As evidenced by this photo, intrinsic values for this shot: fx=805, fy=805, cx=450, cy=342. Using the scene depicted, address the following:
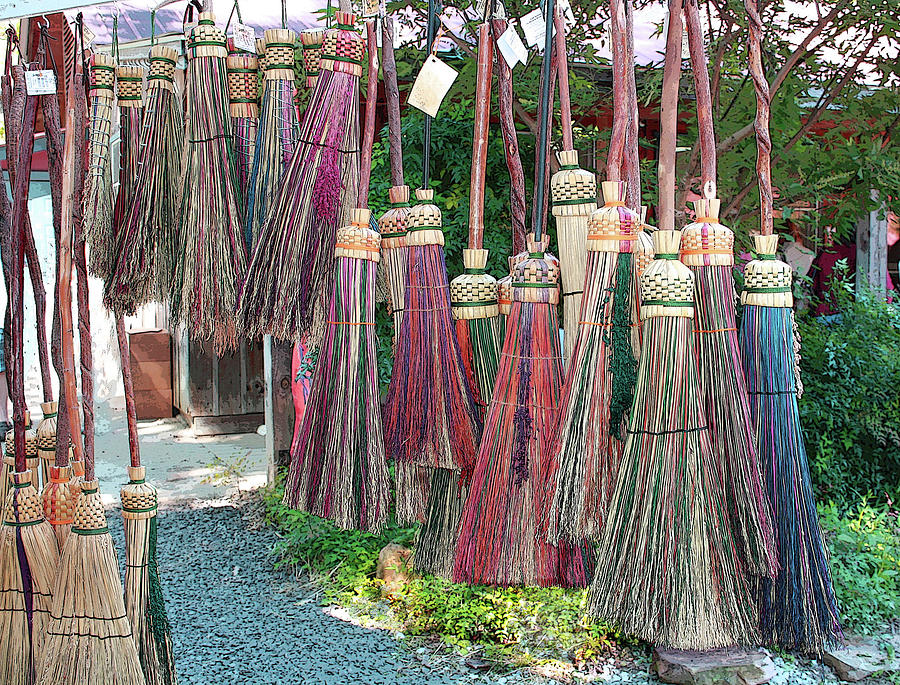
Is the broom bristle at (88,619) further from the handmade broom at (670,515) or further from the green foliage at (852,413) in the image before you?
the green foliage at (852,413)

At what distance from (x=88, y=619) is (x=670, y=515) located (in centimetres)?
104

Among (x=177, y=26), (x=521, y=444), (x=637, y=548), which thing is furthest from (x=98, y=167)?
(x=177, y=26)

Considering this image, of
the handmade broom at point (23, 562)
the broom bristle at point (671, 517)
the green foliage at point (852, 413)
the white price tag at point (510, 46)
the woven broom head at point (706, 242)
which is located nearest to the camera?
the broom bristle at point (671, 517)

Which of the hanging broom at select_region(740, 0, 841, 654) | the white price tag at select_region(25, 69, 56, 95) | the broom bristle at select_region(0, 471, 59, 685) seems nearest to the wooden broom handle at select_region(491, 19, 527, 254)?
the hanging broom at select_region(740, 0, 841, 654)

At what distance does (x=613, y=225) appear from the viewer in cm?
130

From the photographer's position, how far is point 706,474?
1279mm

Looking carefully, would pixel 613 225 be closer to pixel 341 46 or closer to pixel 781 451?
pixel 781 451

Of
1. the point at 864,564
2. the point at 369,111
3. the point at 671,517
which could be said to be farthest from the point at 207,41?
the point at 864,564

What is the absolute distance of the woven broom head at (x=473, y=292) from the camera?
152 centimetres

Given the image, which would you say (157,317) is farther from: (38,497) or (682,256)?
(682,256)

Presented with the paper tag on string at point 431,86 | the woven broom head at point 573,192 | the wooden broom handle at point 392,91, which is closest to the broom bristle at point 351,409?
the wooden broom handle at point 392,91

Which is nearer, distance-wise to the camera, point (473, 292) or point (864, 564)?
point (473, 292)

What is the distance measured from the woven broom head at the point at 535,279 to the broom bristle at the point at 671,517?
194 mm

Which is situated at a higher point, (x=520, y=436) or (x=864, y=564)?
(x=520, y=436)
